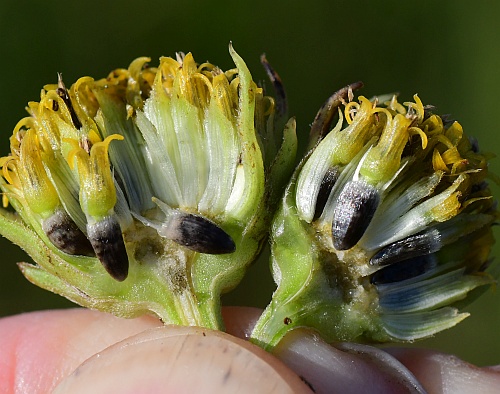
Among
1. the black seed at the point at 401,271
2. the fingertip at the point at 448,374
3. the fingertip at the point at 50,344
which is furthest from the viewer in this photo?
the fingertip at the point at 50,344

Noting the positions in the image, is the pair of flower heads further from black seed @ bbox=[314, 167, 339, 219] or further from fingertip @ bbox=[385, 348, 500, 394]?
fingertip @ bbox=[385, 348, 500, 394]

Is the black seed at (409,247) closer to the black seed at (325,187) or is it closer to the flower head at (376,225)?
the flower head at (376,225)

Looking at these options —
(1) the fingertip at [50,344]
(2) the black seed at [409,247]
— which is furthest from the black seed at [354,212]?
(1) the fingertip at [50,344]

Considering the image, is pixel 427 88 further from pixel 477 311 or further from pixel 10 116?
pixel 10 116

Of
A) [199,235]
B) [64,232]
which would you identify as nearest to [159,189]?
[199,235]

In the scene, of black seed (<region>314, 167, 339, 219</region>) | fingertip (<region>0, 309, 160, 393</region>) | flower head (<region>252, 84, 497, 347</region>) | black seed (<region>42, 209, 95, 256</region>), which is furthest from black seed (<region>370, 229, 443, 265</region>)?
fingertip (<region>0, 309, 160, 393</region>)
